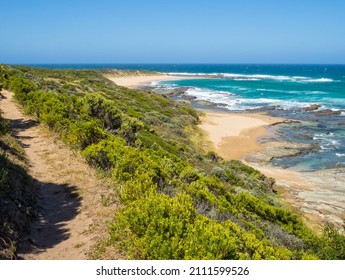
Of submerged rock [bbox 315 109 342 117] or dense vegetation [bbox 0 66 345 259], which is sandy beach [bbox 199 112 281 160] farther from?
dense vegetation [bbox 0 66 345 259]

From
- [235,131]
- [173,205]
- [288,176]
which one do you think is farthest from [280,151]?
[173,205]

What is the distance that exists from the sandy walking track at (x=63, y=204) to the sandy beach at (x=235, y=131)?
18.3 meters

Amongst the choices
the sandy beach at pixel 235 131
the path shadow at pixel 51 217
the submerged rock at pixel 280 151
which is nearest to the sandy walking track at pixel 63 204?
the path shadow at pixel 51 217

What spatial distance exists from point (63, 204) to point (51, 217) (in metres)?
0.65

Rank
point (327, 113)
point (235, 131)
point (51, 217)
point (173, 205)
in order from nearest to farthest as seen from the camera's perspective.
Result: point (173, 205)
point (51, 217)
point (235, 131)
point (327, 113)

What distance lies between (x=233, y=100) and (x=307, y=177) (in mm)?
45279

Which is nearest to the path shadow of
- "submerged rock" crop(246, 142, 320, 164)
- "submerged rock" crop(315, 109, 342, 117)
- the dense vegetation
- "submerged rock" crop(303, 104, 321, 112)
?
the dense vegetation

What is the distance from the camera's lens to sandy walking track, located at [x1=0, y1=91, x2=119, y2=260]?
6.41 meters

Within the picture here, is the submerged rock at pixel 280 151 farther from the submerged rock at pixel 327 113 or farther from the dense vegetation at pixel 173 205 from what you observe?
the submerged rock at pixel 327 113

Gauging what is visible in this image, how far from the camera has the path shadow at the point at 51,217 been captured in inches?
255

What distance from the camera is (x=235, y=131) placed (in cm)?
3838

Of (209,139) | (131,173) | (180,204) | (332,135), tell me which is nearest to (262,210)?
(131,173)

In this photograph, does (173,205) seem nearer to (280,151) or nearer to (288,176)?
(288,176)

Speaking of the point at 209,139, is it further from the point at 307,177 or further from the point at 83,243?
the point at 83,243
